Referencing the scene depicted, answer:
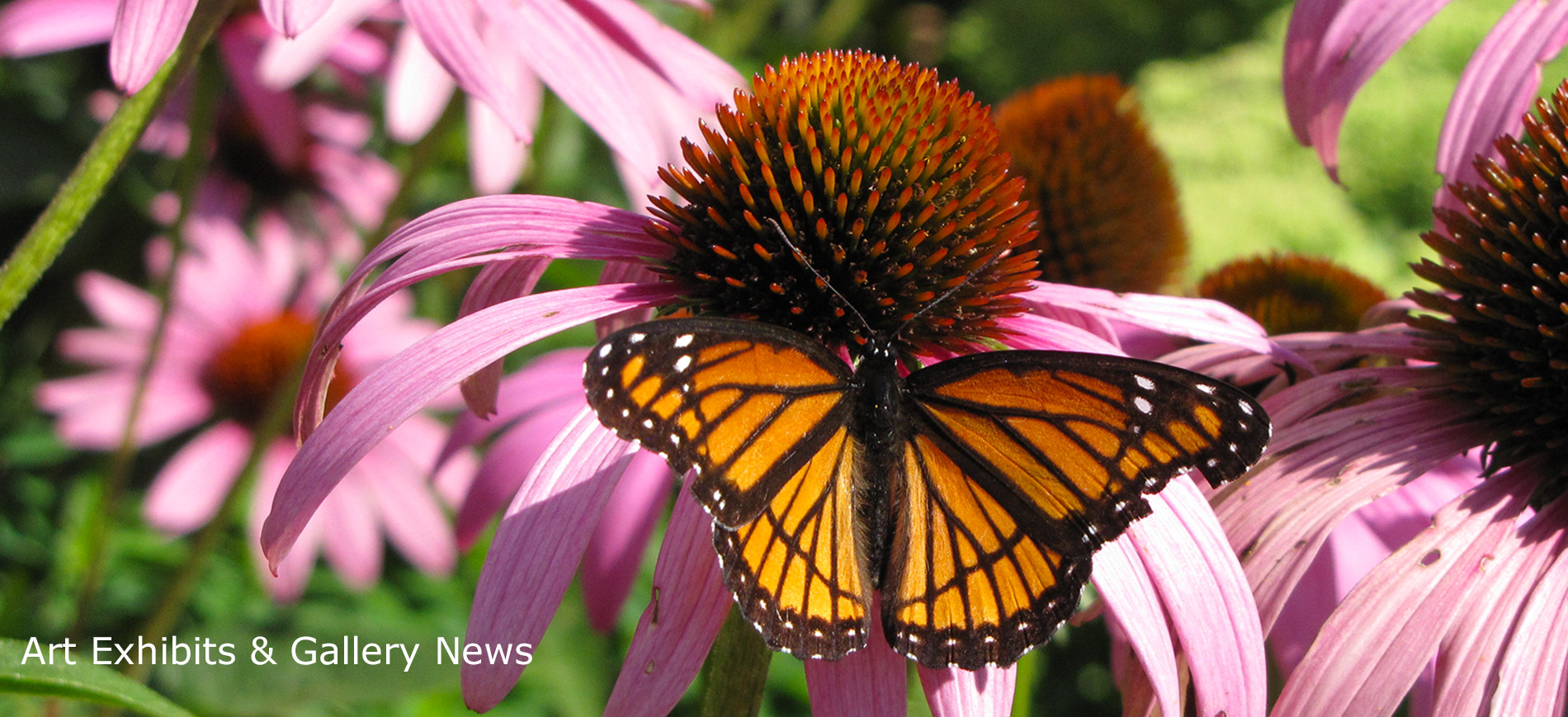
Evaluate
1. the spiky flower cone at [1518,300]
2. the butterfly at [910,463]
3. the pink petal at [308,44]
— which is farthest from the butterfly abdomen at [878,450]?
the pink petal at [308,44]

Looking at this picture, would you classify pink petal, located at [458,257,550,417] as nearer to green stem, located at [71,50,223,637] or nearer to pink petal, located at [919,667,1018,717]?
pink petal, located at [919,667,1018,717]

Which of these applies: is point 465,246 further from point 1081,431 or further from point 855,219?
point 1081,431

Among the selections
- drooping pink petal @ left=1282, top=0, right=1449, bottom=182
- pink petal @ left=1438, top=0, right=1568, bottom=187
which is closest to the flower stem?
drooping pink petal @ left=1282, top=0, right=1449, bottom=182

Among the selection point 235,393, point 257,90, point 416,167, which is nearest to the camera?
point 416,167

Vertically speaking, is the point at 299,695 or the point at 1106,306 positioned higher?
the point at 299,695

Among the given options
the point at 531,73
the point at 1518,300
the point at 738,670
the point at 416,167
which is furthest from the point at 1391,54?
the point at 416,167

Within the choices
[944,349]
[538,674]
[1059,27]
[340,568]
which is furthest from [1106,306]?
[1059,27]

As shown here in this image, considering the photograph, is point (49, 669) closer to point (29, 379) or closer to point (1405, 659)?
point (1405, 659)
